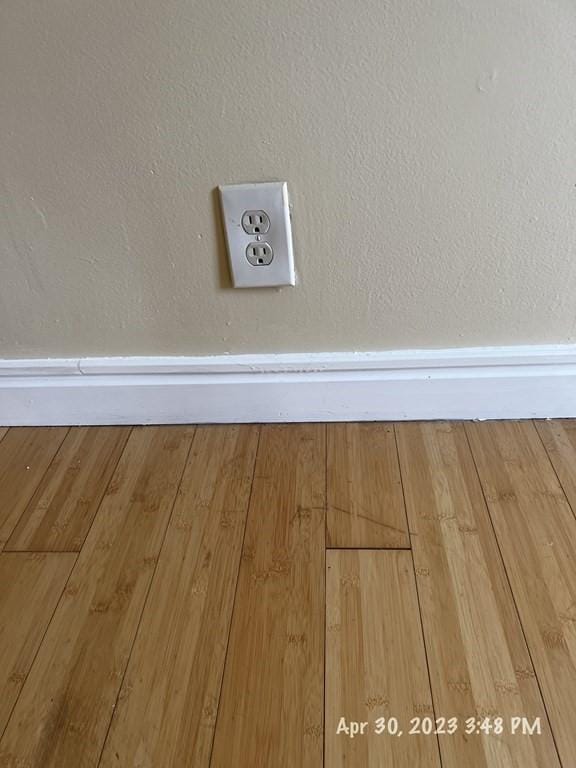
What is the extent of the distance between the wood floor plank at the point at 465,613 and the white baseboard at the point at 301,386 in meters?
0.08

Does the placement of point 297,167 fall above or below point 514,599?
above

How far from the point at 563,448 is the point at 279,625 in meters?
0.49

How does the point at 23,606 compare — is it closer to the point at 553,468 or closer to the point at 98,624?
the point at 98,624

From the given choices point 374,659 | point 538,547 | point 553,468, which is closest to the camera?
point 374,659

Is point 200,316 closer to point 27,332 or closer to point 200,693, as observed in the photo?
point 27,332

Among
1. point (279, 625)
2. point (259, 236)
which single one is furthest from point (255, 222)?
point (279, 625)

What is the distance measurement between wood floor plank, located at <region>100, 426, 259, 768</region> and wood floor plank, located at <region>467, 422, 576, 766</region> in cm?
33

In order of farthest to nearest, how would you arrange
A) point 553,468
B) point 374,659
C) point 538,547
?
point 553,468
point 538,547
point 374,659

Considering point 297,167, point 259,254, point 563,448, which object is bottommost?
point 563,448

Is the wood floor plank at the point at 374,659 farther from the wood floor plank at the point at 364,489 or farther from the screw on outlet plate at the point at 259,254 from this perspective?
the screw on outlet plate at the point at 259,254

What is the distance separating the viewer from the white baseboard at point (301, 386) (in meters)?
1.02

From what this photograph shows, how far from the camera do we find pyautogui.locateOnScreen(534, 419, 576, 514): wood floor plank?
95cm

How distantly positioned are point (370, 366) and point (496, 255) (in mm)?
231

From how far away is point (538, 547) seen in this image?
864 mm
